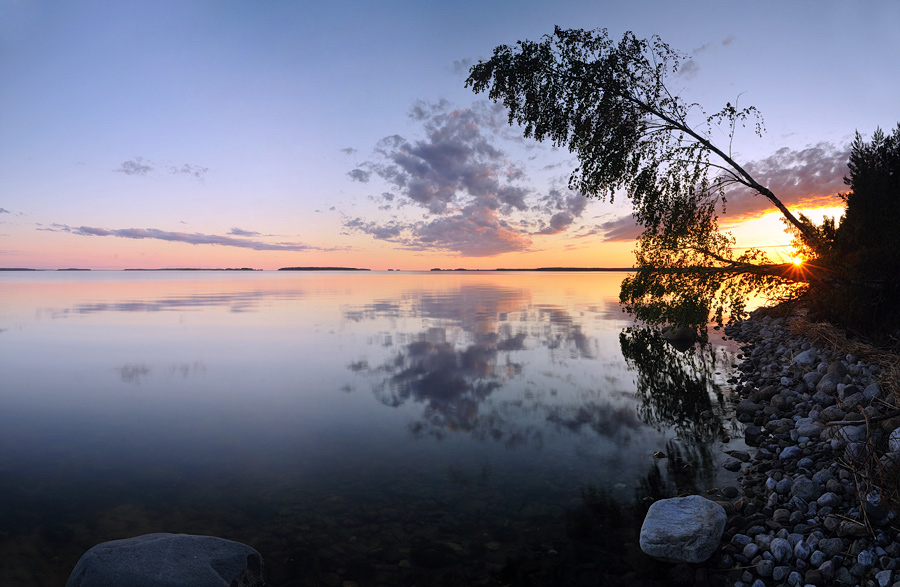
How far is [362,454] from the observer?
13.1 metres

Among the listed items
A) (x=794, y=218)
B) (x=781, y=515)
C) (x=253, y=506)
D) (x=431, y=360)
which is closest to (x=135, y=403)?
(x=253, y=506)

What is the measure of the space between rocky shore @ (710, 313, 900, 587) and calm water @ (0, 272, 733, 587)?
1341 mm

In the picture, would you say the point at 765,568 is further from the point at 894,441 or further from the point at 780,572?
the point at 894,441

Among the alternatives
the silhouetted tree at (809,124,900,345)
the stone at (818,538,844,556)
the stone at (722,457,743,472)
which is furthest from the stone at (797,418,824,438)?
the silhouetted tree at (809,124,900,345)

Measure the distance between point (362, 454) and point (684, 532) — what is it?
828 cm

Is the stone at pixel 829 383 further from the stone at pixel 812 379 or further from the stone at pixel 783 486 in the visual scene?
the stone at pixel 783 486

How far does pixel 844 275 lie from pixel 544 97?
552 inches

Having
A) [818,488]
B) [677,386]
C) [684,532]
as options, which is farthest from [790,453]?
[677,386]

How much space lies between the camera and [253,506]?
1029 centimetres

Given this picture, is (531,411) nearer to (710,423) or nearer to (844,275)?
(710,423)

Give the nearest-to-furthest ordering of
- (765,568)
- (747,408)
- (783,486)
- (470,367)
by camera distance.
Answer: (765,568) < (783,486) < (747,408) < (470,367)

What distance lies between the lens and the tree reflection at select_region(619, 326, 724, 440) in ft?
51.7

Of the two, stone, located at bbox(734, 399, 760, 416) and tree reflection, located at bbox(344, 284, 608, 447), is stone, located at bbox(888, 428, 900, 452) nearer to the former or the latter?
stone, located at bbox(734, 399, 760, 416)

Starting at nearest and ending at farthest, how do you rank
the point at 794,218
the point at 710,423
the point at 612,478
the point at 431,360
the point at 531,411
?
the point at 612,478
the point at 710,423
the point at 531,411
the point at 794,218
the point at 431,360
